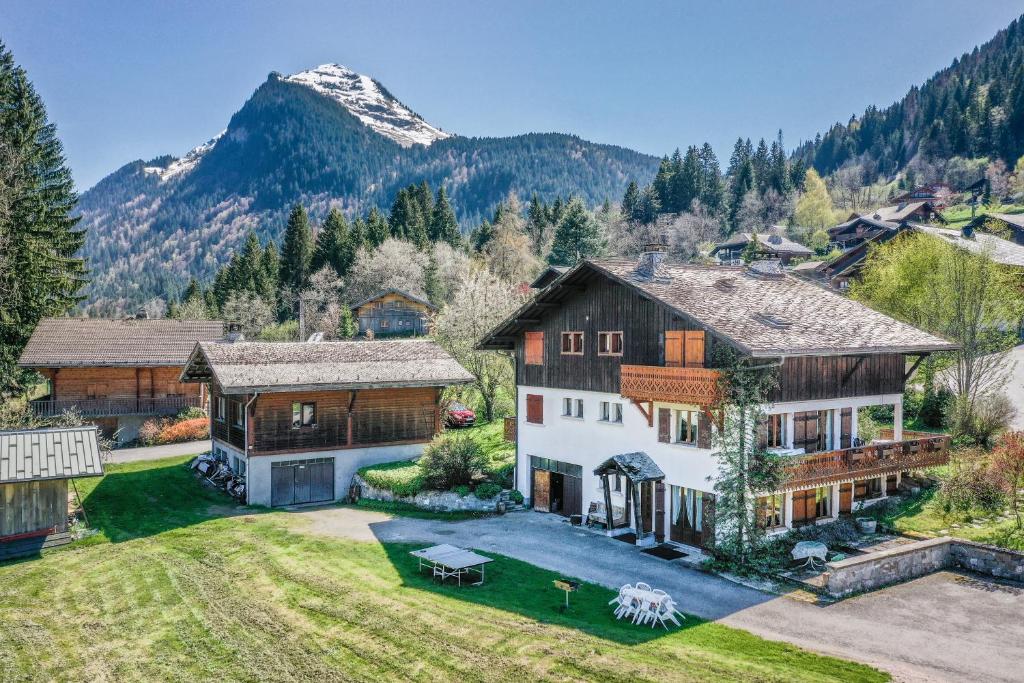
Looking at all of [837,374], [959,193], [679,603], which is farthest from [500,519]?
[959,193]

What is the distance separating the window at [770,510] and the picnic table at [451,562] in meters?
8.15

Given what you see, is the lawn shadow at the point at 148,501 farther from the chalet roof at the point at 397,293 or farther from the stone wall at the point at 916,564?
the chalet roof at the point at 397,293

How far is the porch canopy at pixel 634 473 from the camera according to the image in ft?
73.8

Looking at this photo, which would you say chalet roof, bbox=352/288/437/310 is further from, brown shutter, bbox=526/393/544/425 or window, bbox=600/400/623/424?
window, bbox=600/400/623/424

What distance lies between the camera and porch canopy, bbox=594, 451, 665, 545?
22.5 metres

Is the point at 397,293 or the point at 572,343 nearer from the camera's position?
the point at 572,343

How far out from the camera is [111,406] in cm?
4153

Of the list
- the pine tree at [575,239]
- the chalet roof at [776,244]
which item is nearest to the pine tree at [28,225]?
the pine tree at [575,239]

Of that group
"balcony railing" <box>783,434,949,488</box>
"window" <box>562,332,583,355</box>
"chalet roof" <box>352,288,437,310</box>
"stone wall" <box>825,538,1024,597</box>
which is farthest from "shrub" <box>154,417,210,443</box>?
"stone wall" <box>825,538,1024,597</box>

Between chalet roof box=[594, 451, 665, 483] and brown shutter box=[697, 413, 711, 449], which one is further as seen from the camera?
chalet roof box=[594, 451, 665, 483]

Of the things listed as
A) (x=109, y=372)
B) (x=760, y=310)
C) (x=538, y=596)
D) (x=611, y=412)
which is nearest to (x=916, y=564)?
(x=760, y=310)

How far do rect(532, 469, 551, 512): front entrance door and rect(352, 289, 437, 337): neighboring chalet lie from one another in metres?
43.5

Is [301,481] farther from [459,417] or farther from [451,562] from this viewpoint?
[451,562]

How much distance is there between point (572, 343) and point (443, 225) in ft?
211
